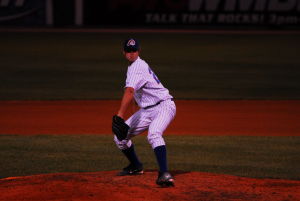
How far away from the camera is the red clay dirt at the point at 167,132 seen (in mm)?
7203

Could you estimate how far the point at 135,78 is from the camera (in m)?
7.41

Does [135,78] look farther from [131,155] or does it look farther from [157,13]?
[157,13]

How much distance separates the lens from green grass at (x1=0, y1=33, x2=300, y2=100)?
17266 mm

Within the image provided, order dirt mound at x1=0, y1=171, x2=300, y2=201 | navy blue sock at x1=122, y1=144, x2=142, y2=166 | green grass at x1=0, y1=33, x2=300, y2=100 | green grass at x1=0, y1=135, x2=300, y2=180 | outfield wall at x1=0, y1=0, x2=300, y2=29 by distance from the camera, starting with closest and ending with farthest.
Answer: dirt mound at x1=0, y1=171, x2=300, y2=201
navy blue sock at x1=122, y1=144, x2=142, y2=166
green grass at x1=0, y1=135, x2=300, y2=180
green grass at x1=0, y1=33, x2=300, y2=100
outfield wall at x1=0, y1=0, x2=300, y2=29

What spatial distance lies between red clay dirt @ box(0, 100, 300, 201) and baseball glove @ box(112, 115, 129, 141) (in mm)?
561

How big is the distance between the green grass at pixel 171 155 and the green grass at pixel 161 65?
16.2 feet

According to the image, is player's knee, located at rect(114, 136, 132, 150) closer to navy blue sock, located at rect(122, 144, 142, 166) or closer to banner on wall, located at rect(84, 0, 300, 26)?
navy blue sock, located at rect(122, 144, 142, 166)

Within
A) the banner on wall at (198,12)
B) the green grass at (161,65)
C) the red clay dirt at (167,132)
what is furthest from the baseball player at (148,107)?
the banner on wall at (198,12)

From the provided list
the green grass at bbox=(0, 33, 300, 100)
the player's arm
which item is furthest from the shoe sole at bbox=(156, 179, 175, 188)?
the green grass at bbox=(0, 33, 300, 100)

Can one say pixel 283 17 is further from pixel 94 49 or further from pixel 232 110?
pixel 232 110

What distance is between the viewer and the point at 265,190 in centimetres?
755

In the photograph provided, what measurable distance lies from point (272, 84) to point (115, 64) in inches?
260

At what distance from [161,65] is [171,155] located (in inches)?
517

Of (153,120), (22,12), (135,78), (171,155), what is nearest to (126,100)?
(135,78)
